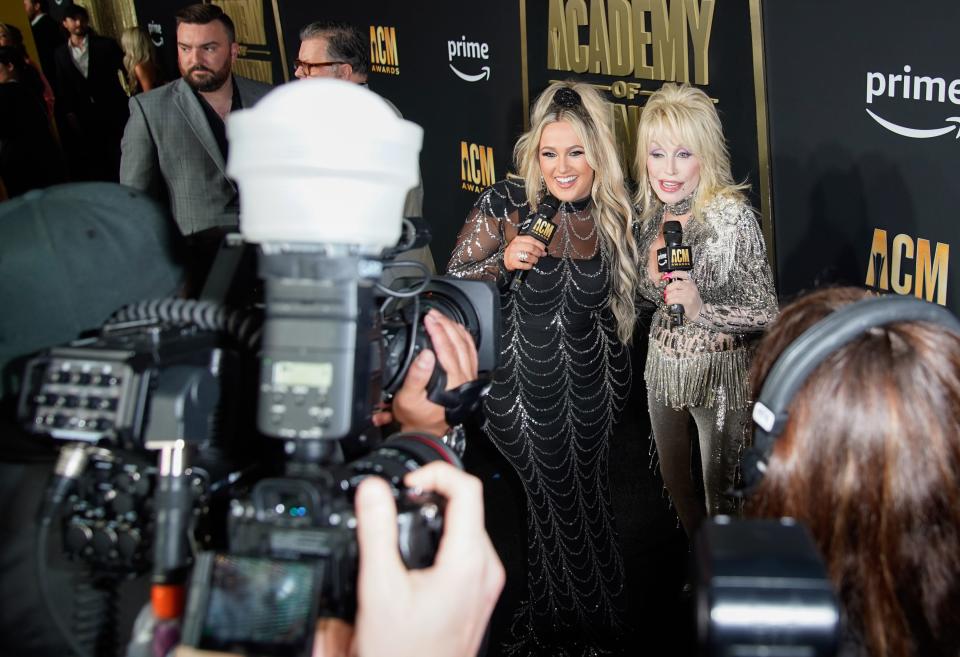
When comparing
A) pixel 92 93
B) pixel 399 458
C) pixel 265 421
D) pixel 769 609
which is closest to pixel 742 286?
pixel 399 458

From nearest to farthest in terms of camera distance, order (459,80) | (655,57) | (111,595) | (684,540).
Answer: (111,595) → (684,540) → (655,57) → (459,80)

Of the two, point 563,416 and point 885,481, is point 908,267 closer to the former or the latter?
point 563,416

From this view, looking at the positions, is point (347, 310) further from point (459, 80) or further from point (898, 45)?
point (459, 80)

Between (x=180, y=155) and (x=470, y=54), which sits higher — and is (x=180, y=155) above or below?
below

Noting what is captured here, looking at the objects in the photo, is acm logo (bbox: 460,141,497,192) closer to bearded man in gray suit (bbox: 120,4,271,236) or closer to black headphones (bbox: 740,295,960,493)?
bearded man in gray suit (bbox: 120,4,271,236)

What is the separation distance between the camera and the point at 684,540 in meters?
2.93

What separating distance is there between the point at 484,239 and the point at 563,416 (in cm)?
56

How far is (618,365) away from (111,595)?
1.62 m

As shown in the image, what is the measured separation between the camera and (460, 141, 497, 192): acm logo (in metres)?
4.24

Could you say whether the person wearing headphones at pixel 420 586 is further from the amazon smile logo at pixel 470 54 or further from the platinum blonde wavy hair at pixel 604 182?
the amazon smile logo at pixel 470 54

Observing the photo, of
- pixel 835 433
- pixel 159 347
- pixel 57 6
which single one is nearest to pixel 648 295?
pixel 835 433

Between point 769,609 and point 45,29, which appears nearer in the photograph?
point 769,609

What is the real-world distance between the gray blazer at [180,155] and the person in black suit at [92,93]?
379 cm

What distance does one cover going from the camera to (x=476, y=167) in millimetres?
4352
